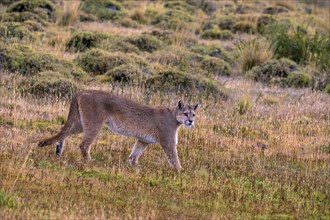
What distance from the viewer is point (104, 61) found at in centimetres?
2022

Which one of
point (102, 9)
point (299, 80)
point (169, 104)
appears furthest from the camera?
point (102, 9)

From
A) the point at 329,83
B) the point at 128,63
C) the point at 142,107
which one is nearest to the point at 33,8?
the point at 128,63

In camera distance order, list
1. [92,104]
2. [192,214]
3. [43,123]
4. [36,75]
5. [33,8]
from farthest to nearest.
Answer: [33,8]
[36,75]
[43,123]
[92,104]
[192,214]

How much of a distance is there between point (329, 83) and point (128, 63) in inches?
234

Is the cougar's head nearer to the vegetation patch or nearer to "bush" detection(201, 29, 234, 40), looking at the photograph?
the vegetation patch

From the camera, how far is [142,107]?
1188cm

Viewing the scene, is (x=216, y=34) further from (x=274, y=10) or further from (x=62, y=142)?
(x=62, y=142)

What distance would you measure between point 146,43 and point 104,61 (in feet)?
14.6

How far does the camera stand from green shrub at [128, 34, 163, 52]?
24.4 m

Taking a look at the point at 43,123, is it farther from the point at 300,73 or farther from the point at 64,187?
the point at 300,73

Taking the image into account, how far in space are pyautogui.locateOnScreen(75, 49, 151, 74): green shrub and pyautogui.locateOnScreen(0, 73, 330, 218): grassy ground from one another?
3375mm

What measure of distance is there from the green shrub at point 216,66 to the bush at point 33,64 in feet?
15.4

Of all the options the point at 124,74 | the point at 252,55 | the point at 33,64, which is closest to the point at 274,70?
the point at 252,55

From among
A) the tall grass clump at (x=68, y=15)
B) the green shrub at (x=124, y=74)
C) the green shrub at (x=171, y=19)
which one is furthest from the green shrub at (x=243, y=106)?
the green shrub at (x=171, y=19)
